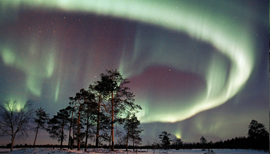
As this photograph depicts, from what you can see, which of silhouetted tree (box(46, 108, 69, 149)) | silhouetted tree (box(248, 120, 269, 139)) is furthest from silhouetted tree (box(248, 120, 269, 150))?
silhouetted tree (box(46, 108, 69, 149))

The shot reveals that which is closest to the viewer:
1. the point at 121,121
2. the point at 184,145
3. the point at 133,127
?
the point at 121,121

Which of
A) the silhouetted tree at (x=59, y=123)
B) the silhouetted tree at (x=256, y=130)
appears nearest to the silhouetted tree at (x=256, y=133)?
the silhouetted tree at (x=256, y=130)

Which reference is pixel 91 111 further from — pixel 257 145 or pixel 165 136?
pixel 165 136

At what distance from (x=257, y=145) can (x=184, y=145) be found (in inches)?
1609

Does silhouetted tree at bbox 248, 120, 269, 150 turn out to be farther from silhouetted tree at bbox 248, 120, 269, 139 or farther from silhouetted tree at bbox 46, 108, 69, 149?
silhouetted tree at bbox 46, 108, 69, 149

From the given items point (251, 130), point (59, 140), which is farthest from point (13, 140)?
point (251, 130)

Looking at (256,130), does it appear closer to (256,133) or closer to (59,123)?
(256,133)

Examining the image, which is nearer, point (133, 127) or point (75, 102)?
point (75, 102)

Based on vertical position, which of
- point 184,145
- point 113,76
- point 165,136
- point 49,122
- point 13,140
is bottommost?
point 184,145

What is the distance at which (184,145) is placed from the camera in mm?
71625

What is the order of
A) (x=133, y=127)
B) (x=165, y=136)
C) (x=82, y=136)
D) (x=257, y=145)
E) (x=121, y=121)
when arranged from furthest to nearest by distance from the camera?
(x=165, y=136), (x=133, y=127), (x=257, y=145), (x=82, y=136), (x=121, y=121)

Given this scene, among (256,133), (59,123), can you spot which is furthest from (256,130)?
(59,123)

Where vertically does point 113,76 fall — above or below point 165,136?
above

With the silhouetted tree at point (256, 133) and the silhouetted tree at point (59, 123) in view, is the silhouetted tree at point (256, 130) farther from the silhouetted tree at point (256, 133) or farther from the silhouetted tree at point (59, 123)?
the silhouetted tree at point (59, 123)
